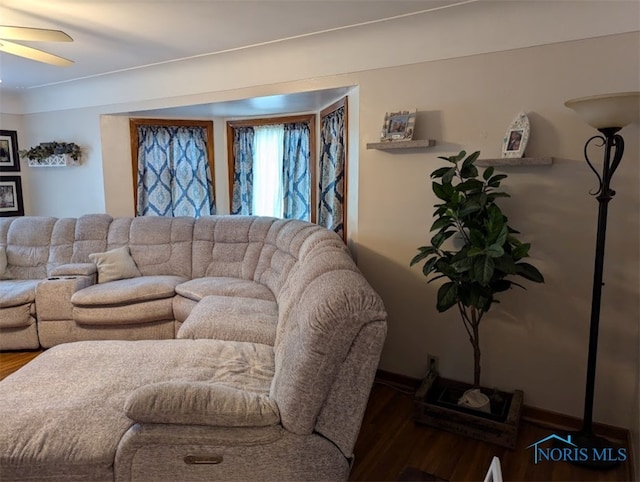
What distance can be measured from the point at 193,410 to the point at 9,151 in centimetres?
470

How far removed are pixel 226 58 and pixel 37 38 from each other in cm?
141

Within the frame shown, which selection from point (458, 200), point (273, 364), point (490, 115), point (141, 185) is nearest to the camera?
point (273, 364)

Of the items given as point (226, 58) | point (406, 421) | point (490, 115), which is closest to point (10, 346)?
point (226, 58)

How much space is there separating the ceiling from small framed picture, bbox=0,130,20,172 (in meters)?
1.66

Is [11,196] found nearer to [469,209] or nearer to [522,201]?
[469,209]

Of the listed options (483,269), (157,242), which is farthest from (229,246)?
(483,269)

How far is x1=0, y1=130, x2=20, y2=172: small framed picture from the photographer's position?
14.9ft

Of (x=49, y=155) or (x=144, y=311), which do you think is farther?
(x=49, y=155)

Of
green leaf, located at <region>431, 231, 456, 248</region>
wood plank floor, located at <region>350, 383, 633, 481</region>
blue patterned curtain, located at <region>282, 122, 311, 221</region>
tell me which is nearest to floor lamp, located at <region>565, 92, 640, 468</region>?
wood plank floor, located at <region>350, 383, 633, 481</region>

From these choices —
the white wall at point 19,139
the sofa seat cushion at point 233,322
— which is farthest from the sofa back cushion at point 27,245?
the sofa seat cushion at point 233,322

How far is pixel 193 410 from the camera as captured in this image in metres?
A: 1.37

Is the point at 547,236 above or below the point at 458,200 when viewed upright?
below

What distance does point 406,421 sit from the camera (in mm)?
2354

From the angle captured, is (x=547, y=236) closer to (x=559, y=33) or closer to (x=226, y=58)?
(x=559, y=33)
